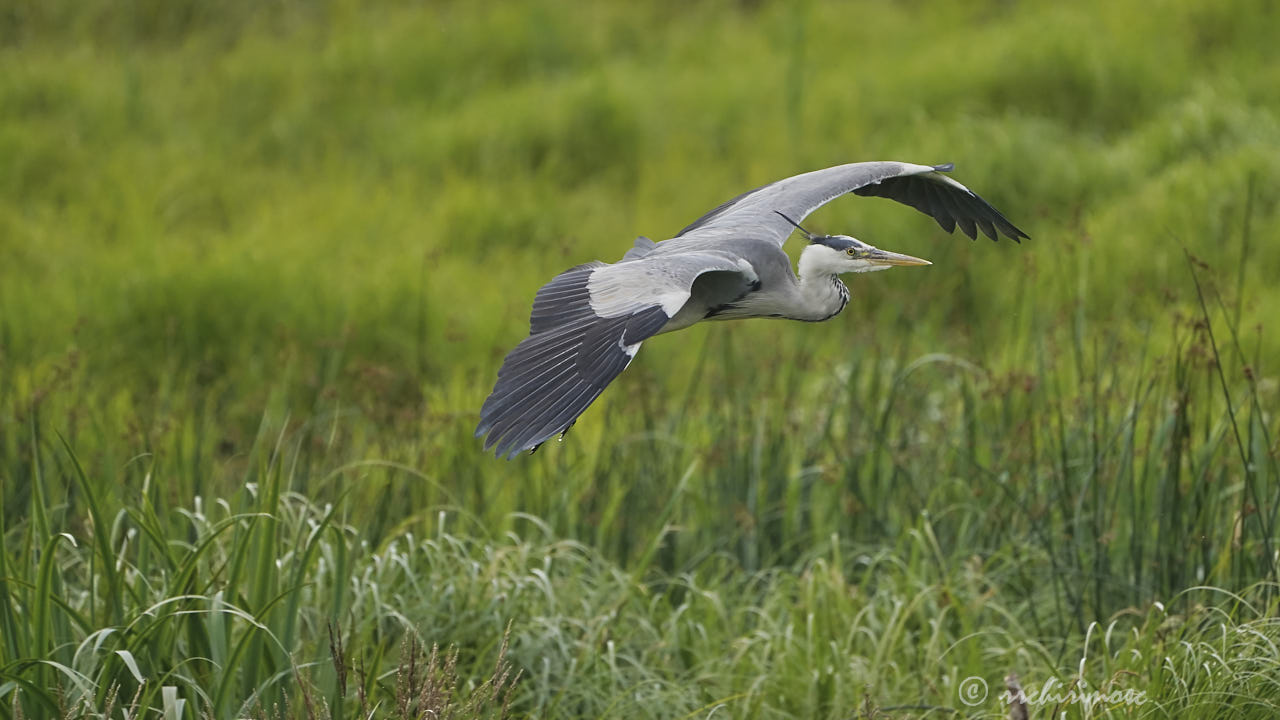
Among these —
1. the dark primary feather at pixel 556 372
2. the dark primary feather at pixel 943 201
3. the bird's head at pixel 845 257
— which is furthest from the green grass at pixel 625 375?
the bird's head at pixel 845 257

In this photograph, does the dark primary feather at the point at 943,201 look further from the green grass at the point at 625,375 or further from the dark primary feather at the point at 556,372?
the dark primary feather at the point at 556,372

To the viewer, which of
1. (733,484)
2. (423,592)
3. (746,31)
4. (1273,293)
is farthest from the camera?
(746,31)

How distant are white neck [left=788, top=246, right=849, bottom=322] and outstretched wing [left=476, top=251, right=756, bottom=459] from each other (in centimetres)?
36

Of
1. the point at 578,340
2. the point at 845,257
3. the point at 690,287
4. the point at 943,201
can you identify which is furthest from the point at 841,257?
the point at 578,340

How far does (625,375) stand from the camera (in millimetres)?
5250

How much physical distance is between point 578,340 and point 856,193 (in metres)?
1.09

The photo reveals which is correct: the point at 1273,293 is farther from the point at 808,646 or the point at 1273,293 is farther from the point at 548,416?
the point at 548,416

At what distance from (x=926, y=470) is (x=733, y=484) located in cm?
66

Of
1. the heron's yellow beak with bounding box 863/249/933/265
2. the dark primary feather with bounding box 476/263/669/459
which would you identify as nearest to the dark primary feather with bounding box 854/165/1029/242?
the heron's yellow beak with bounding box 863/249/933/265

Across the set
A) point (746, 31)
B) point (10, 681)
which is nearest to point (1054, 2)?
point (746, 31)

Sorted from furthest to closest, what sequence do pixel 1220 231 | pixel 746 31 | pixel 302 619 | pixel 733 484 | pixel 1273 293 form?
1. pixel 746 31
2. pixel 1220 231
3. pixel 1273 293
4. pixel 733 484
5. pixel 302 619

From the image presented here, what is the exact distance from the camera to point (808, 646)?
3.71 m

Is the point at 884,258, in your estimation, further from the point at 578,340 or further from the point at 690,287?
the point at 578,340

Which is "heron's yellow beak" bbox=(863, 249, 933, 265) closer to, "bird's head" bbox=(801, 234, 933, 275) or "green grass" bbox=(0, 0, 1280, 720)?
"bird's head" bbox=(801, 234, 933, 275)
